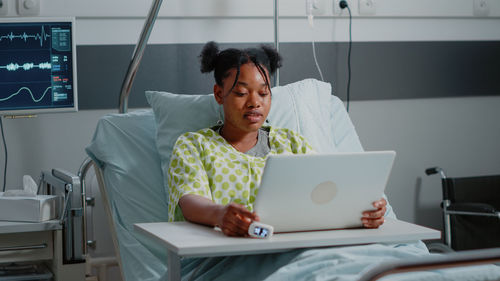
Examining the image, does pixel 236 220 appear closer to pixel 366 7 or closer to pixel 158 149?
pixel 158 149

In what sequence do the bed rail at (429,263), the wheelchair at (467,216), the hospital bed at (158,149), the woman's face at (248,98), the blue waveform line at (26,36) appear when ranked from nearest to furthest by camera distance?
the bed rail at (429,263) < the hospital bed at (158,149) < the woman's face at (248,98) < the blue waveform line at (26,36) < the wheelchair at (467,216)

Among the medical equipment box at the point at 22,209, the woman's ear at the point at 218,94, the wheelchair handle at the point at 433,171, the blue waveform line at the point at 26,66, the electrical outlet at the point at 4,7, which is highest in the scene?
the electrical outlet at the point at 4,7

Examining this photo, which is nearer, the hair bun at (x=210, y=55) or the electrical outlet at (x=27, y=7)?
the hair bun at (x=210, y=55)

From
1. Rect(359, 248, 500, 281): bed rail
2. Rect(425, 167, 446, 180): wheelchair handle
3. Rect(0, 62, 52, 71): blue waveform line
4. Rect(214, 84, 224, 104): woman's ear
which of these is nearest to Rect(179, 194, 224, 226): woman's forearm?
Rect(214, 84, 224, 104): woman's ear

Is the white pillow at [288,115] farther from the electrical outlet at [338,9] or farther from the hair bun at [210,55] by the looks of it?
the electrical outlet at [338,9]

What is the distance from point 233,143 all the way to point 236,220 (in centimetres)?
61

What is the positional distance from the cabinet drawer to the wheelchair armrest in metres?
1.69

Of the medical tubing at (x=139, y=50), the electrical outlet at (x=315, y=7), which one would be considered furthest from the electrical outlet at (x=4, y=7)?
the electrical outlet at (x=315, y=7)

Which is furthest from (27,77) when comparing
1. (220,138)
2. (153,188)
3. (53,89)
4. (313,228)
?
(313,228)

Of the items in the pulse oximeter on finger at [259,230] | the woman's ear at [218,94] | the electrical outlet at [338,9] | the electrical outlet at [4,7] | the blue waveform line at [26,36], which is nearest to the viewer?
the pulse oximeter on finger at [259,230]

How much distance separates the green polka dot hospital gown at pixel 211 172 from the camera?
1.89 metres

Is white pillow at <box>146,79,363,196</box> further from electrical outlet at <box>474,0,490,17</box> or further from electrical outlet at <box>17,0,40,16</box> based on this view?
electrical outlet at <box>474,0,490,17</box>

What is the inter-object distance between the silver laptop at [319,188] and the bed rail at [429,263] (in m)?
0.36

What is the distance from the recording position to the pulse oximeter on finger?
→ 147 centimetres
